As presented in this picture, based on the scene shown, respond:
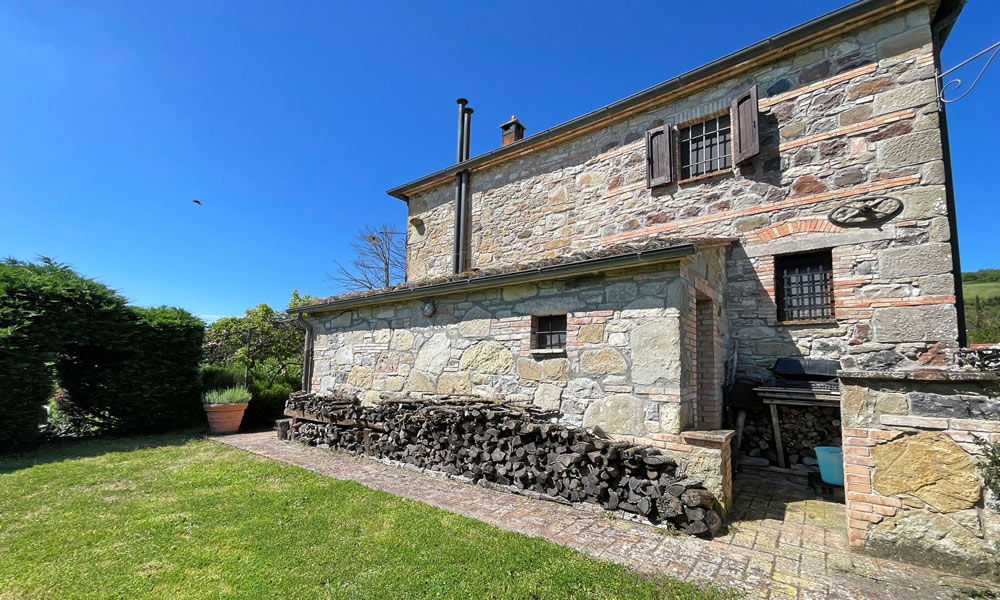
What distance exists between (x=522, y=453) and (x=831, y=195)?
5.43 metres

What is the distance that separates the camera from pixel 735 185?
21.8ft

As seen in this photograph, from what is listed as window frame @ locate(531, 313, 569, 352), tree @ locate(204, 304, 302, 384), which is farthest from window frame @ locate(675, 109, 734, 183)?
tree @ locate(204, 304, 302, 384)

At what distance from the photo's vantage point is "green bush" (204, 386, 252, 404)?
882 centimetres

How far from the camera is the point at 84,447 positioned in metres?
7.17

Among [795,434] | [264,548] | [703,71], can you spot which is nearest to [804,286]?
[795,434]

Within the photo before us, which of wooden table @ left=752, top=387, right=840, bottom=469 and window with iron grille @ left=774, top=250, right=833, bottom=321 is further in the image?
window with iron grille @ left=774, top=250, right=833, bottom=321

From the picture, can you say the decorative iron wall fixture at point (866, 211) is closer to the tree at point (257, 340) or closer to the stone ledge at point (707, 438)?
the stone ledge at point (707, 438)

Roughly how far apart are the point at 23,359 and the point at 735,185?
11.5m

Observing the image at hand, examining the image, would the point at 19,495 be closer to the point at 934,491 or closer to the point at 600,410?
the point at 600,410

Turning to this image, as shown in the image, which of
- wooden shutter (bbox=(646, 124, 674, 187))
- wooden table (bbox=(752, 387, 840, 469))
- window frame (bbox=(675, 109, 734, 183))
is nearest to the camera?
wooden table (bbox=(752, 387, 840, 469))

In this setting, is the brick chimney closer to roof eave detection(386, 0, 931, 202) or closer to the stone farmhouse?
roof eave detection(386, 0, 931, 202)

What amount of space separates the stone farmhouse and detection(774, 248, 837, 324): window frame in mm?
25

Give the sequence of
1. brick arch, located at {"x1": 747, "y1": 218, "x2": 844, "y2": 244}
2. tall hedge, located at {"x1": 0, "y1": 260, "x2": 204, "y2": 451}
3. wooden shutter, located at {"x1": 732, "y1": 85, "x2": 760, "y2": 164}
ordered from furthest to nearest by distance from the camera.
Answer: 1. tall hedge, located at {"x1": 0, "y1": 260, "x2": 204, "y2": 451}
2. wooden shutter, located at {"x1": 732, "y1": 85, "x2": 760, "y2": 164}
3. brick arch, located at {"x1": 747, "y1": 218, "x2": 844, "y2": 244}

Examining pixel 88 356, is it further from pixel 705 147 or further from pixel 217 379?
pixel 705 147
